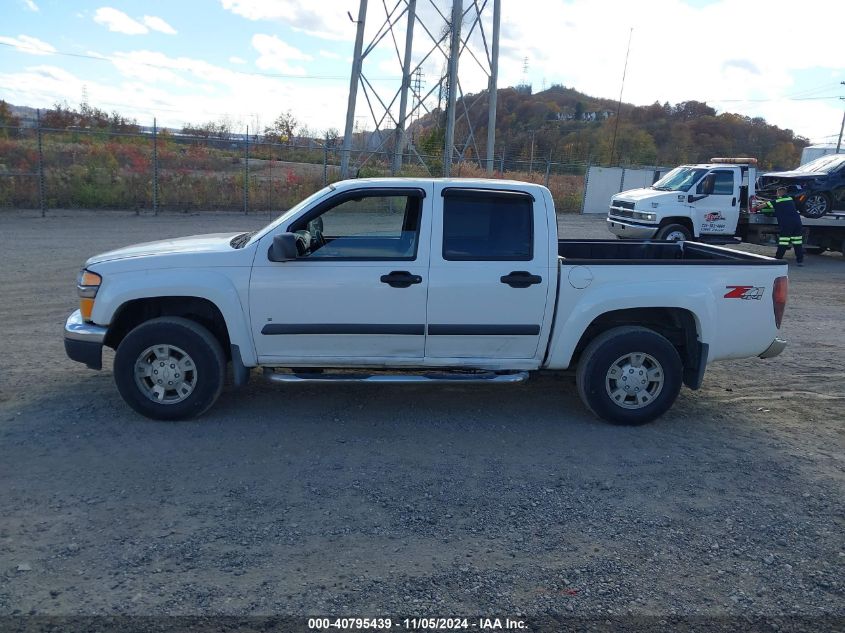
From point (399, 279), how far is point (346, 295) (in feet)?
1.35

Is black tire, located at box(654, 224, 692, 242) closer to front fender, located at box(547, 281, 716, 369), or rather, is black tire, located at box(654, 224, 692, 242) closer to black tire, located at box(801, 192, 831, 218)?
black tire, located at box(801, 192, 831, 218)

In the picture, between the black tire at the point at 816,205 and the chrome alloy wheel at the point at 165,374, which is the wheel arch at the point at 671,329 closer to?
the chrome alloy wheel at the point at 165,374

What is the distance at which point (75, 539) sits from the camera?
12.9ft

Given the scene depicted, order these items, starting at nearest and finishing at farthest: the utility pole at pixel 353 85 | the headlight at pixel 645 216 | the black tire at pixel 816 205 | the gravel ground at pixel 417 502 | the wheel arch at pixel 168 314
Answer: the gravel ground at pixel 417 502
the wheel arch at pixel 168 314
the headlight at pixel 645 216
the black tire at pixel 816 205
the utility pole at pixel 353 85

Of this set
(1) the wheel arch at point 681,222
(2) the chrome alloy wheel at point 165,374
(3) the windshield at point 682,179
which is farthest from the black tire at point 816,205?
(2) the chrome alloy wheel at point 165,374

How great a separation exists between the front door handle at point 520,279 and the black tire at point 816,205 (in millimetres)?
14740

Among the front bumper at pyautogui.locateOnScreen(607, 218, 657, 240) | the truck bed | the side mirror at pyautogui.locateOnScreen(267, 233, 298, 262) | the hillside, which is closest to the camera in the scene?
the side mirror at pyautogui.locateOnScreen(267, 233, 298, 262)

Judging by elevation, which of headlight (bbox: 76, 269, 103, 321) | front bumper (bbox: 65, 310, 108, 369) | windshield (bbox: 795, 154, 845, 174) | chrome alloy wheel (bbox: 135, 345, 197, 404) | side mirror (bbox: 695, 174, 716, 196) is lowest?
chrome alloy wheel (bbox: 135, 345, 197, 404)

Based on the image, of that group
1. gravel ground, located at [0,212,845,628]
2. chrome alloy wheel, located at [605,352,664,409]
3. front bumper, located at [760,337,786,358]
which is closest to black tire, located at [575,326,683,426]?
chrome alloy wheel, located at [605,352,664,409]

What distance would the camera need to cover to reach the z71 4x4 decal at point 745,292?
575 cm

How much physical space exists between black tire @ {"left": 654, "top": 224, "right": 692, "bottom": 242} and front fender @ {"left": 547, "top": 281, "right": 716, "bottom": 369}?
38.7 feet

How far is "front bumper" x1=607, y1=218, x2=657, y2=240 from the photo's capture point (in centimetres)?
1689

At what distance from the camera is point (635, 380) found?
578 centimetres

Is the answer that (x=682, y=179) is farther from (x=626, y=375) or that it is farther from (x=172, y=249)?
(x=172, y=249)
